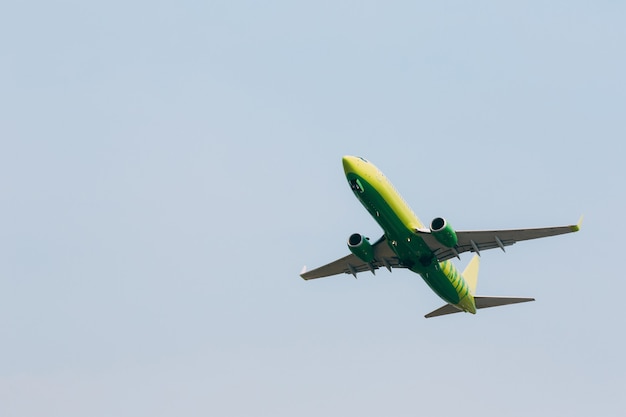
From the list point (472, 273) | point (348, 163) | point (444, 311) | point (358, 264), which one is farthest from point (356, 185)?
point (472, 273)

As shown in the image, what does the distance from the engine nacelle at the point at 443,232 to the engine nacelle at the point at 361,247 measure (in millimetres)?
6028

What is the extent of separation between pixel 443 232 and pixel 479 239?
414cm

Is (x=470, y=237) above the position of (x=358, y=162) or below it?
below

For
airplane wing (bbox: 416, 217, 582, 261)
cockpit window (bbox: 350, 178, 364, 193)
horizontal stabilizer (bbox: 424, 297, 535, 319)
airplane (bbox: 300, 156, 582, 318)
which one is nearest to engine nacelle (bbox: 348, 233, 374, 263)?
airplane (bbox: 300, 156, 582, 318)

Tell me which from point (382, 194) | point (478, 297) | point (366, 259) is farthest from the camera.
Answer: point (478, 297)

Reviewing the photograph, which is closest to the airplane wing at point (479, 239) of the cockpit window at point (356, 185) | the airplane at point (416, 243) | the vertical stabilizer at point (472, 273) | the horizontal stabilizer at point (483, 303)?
the airplane at point (416, 243)

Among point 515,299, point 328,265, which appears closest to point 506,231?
point 515,299

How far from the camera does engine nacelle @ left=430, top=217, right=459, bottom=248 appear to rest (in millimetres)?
78188

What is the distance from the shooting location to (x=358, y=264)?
89125 mm

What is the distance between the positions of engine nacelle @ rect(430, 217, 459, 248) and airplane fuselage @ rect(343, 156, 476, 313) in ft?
5.30

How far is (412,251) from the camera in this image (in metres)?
80.8

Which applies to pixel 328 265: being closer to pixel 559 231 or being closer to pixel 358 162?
pixel 358 162

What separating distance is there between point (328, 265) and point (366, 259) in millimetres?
7293

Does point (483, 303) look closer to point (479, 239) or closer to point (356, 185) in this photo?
point (479, 239)
